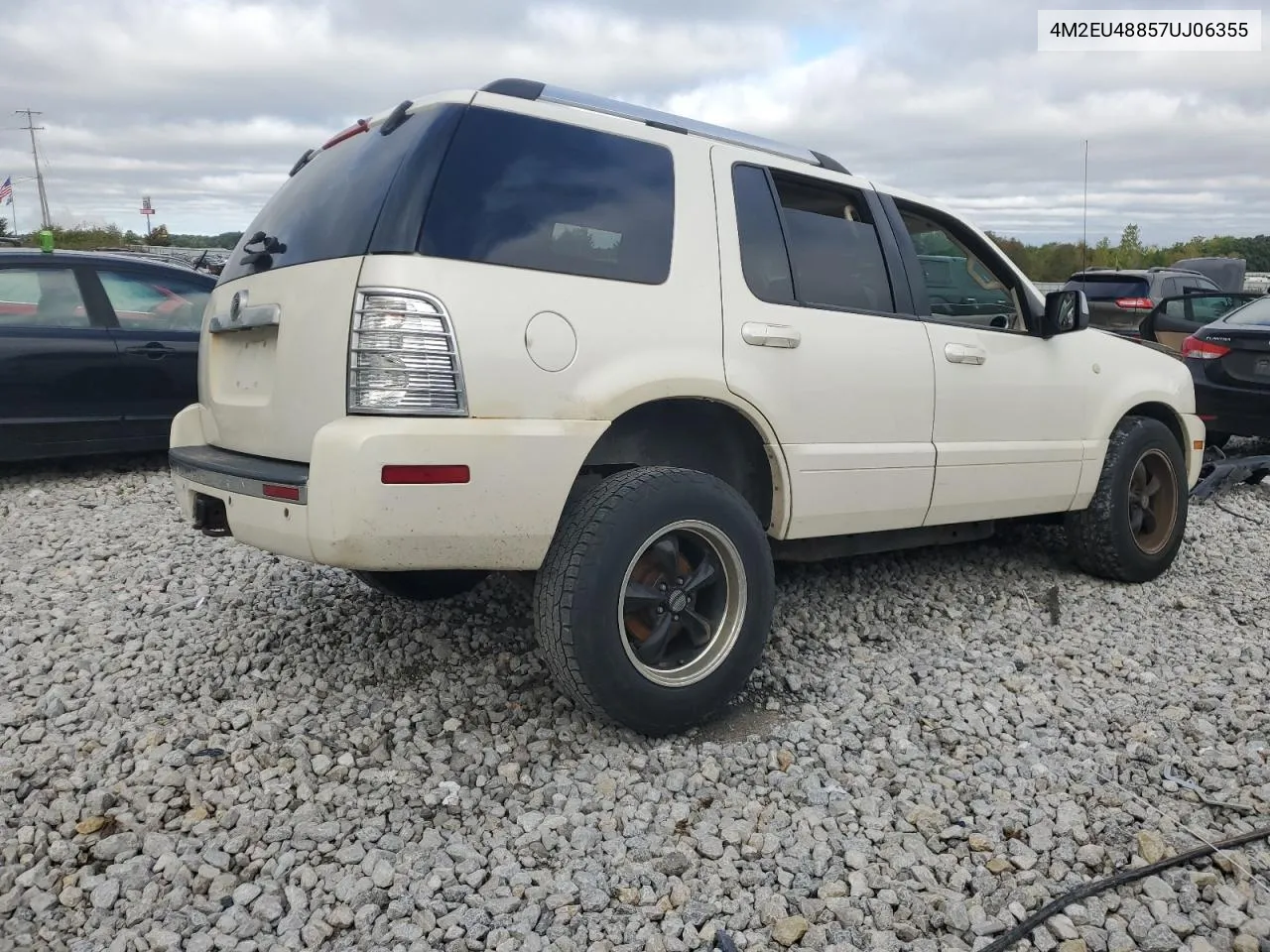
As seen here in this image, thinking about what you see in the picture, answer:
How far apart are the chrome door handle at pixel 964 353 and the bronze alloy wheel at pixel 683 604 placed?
144cm

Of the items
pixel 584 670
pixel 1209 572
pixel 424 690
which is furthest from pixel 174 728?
pixel 1209 572

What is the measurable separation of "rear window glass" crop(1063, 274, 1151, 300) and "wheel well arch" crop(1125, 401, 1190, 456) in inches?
340

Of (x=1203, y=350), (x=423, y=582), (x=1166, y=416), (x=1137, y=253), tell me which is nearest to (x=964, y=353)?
(x=1166, y=416)

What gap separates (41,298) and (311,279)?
457cm

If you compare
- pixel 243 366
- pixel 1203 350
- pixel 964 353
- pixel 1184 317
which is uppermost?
pixel 243 366

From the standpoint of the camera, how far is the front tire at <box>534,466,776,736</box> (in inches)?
115

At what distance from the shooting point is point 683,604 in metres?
3.19

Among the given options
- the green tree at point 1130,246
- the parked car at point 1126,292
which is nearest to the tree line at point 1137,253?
the green tree at point 1130,246

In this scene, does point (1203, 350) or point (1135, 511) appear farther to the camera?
point (1203, 350)

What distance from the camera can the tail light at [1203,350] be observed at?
304 inches

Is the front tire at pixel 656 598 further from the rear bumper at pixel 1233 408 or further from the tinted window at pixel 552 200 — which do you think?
the rear bumper at pixel 1233 408

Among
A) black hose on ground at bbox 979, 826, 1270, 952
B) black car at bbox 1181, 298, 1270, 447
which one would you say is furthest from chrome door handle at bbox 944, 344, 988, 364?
black car at bbox 1181, 298, 1270, 447

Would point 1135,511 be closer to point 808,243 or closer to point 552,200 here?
point 808,243

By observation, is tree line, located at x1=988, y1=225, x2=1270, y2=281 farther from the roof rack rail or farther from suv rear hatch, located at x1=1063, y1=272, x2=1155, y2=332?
the roof rack rail
